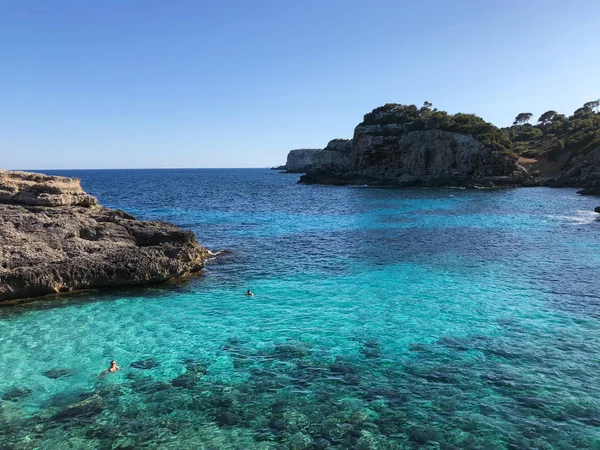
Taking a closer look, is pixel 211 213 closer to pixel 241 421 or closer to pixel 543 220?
pixel 543 220

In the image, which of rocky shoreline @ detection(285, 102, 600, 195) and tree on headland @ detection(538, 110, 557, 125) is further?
tree on headland @ detection(538, 110, 557, 125)

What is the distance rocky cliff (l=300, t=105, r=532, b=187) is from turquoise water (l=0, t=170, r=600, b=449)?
6263 centimetres

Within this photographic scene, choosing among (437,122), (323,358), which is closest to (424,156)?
(437,122)

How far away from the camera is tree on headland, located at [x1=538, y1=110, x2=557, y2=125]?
457 feet

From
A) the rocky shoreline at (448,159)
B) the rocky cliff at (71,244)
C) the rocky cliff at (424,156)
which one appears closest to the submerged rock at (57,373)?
the rocky cliff at (71,244)

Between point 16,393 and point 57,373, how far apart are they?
1.17 m

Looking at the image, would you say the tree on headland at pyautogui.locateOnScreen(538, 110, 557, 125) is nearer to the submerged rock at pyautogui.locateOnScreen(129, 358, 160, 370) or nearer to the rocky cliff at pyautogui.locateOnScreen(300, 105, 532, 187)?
the rocky cliff at pyautogui.locateOnScreen(300, 105, 532, 187)

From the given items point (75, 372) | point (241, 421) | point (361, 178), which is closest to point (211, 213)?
point (75, 372)

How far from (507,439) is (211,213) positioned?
4483 centimetres

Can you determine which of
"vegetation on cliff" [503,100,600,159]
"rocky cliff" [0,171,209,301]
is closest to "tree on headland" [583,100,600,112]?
"vegetation on cliff" [503,100,600,159]

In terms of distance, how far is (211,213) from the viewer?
50.7 meters

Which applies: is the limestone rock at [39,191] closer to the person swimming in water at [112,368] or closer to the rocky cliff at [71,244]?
the rocky cliff at [71,244]

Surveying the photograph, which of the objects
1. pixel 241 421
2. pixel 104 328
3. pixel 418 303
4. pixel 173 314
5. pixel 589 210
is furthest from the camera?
pixel 589 210

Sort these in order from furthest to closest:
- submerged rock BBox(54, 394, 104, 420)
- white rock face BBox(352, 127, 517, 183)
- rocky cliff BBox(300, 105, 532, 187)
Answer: white rock face BBox(352, 127, 517, 183)
rocky cliff BBox(300, 105, 532, 187)
submerged rock BBox(54, 394, 104, 420)
